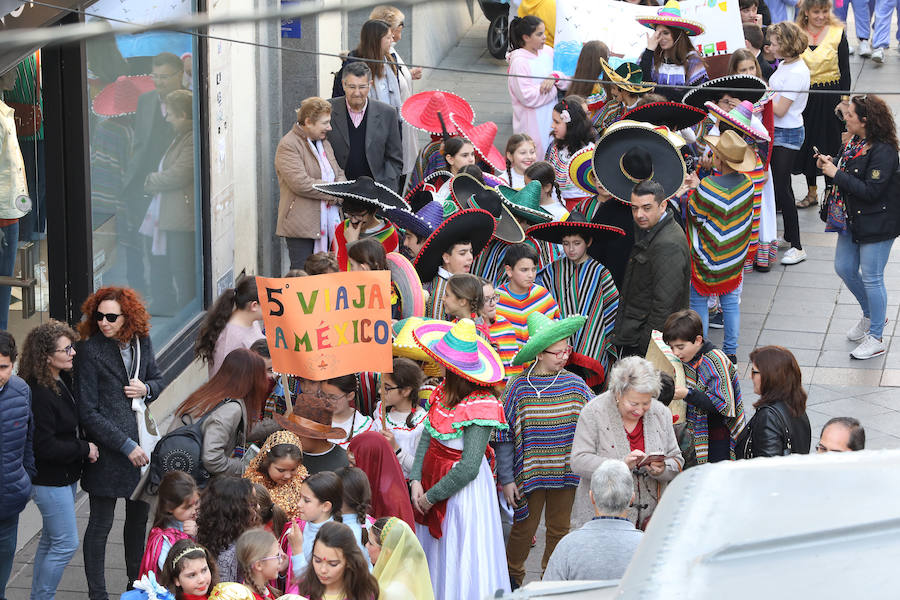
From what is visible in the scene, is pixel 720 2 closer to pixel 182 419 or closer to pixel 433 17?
pixel 433 17

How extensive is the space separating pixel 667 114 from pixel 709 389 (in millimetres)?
3708

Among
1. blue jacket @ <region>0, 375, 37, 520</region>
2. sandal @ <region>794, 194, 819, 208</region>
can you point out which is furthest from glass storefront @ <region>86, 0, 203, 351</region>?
sandal @ <region>794, 194, 819, 208</region>

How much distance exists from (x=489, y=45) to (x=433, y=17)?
1079 millimetres

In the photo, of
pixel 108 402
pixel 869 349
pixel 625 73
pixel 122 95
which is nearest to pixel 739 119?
pixel 625 73

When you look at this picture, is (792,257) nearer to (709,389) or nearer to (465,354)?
(709,389)

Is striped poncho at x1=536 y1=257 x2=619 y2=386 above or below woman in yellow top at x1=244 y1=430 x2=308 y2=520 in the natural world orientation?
above

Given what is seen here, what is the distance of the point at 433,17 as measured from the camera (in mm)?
19625

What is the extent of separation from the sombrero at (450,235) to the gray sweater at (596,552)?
3.30 metres

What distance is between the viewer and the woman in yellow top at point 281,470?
628 centimetres

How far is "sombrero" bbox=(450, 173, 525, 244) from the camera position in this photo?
9.12m

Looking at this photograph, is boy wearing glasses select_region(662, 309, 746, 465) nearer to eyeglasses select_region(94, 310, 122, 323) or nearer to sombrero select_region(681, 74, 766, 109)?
eyeglasses select_region(94, 310, 122, 323)

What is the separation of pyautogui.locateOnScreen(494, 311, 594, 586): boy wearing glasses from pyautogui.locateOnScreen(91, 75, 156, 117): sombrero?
3.77 metres

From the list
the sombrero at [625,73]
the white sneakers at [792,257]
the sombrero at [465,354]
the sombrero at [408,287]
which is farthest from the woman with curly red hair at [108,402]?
the white sneakers at [792,257]

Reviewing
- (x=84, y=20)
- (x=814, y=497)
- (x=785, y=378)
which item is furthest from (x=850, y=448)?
(x=84, y=20)
